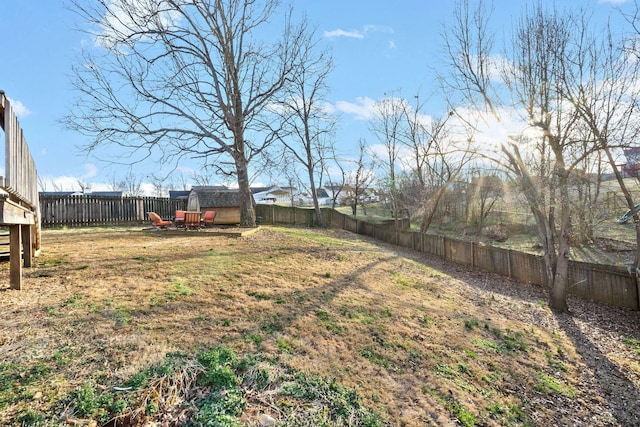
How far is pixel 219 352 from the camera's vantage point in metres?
3.03

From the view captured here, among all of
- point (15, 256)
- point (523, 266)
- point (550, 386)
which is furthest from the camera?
point (523, 266)

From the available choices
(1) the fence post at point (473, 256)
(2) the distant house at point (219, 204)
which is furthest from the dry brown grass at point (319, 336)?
(2) the distant house at point (219, 204)

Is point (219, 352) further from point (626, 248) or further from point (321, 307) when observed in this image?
point (626, 248)

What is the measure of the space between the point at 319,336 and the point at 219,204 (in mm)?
18605

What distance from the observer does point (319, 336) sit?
156 inches

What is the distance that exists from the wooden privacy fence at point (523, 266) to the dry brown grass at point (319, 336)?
34.1 inches

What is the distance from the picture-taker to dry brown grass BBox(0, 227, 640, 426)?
9.56 feet

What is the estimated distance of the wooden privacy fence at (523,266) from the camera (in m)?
8.06

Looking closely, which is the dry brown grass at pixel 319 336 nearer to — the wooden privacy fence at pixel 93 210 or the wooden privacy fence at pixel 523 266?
the wooden privacy fence at pixel 523 266

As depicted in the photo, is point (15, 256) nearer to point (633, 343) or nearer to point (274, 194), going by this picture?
point (633, 343)

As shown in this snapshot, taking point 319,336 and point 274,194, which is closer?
point 319,336

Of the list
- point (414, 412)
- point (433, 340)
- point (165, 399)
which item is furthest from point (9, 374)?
point (433, 340)

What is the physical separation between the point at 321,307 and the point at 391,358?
4.47ft

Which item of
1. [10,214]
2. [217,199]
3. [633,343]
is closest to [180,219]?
[10,214]
